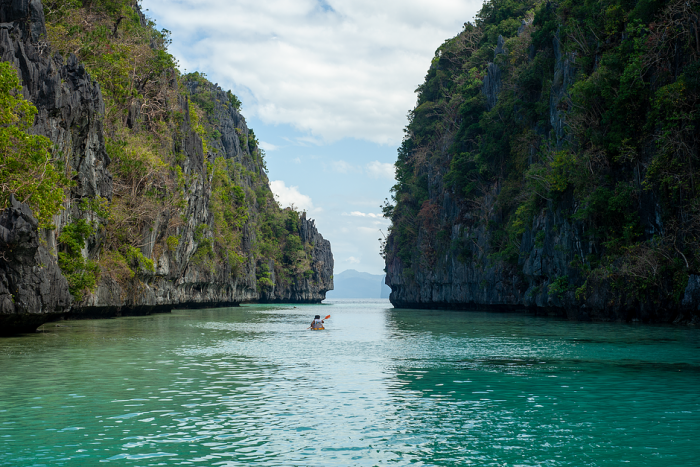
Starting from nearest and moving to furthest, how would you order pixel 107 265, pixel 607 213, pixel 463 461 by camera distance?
pixel 463 461 < pixel 607 213 < pixel 107 265

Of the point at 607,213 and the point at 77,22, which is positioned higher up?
the point at 77,22

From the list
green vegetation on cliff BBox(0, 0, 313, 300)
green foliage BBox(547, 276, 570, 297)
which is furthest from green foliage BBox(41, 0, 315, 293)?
green foliage BBox(547, 276, 570, 297)

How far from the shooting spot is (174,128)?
2047 inches

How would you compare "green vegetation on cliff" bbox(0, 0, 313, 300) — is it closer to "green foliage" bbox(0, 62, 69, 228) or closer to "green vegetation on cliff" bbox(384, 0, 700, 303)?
"green foliage" bbox(0, 62, 69, 228)

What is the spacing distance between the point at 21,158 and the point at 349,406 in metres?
17.5

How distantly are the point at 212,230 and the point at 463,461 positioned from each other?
64.5 m

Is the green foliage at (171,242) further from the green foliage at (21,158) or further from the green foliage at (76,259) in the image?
the green foliage at (21,158)

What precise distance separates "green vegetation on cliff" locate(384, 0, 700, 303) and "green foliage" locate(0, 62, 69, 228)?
2591cm

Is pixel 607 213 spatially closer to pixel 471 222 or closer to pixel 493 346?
pixel 493 346

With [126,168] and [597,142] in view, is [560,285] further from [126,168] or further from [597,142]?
[126,168]

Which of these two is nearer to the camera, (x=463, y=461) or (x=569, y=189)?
(x=463, y=461)

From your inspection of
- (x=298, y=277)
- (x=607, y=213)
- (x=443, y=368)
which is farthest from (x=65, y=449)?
(x=298, y=277)

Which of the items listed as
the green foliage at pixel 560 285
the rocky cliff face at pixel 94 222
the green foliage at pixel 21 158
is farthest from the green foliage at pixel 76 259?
the green foliage at pixel 560 285

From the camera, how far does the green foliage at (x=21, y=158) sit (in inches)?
840
